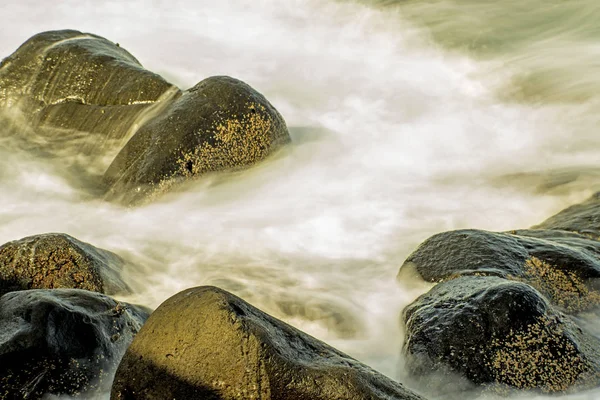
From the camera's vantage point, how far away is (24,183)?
9.50m

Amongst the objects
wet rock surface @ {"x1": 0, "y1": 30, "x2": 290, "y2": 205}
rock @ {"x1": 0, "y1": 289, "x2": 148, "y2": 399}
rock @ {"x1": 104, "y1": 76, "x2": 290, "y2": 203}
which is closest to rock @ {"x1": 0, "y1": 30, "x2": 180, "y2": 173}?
wet rock surface @ {"x1": 0, "y1": 30, "x2": 290, "y2": 205}

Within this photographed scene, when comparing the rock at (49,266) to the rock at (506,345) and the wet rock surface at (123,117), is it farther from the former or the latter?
the rock at (506,345)

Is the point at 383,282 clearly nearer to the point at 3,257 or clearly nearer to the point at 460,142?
the point at 3,257

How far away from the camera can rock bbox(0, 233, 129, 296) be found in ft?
19.5

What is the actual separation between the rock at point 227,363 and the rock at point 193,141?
4623mm

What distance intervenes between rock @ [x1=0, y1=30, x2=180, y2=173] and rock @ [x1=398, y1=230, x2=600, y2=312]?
3990 mm

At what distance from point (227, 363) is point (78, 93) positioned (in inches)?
266

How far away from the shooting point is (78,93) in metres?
9.74

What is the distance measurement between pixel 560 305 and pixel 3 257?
391 cm

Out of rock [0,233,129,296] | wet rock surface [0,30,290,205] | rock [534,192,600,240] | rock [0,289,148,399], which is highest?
wet rock surface [0,30,290,205]

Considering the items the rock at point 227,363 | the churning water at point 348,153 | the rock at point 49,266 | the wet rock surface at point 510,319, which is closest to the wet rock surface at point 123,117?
the churning water at point 348,153

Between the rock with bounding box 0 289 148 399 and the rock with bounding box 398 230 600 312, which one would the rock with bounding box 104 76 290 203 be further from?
the rock with bounding box 0 289 148 399

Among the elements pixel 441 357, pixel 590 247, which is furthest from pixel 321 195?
pixel 441 357

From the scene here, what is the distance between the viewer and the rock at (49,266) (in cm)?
593
